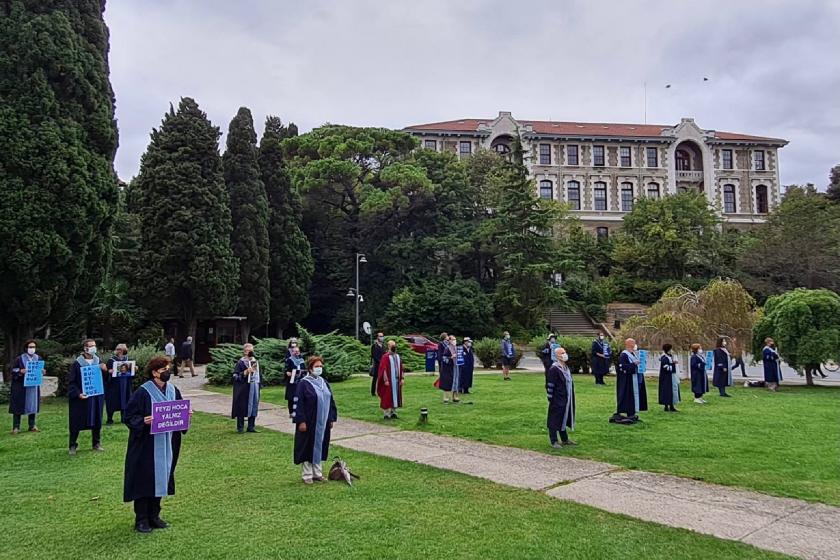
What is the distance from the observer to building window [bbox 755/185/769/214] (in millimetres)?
67875

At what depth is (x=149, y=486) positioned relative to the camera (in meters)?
6.29

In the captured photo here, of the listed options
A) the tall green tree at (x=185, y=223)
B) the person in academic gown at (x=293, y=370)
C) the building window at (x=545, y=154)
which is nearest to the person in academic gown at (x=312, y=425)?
the person in academic gown at (x=293, y=370)

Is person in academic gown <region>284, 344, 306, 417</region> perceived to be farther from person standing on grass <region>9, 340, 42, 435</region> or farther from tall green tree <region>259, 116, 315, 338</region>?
tall green tree <region>259, 116, 315, 338</region>

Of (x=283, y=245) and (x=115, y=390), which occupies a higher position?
(x=283, y=245)

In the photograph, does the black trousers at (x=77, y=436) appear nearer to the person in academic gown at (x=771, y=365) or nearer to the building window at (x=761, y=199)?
the person in academic gown at (x=771, y=365)

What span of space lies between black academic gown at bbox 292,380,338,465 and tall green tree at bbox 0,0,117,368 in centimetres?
1316

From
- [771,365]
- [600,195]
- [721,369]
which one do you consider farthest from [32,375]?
[600,195]

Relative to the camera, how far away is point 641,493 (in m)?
7.76

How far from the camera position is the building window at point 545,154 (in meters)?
65.9

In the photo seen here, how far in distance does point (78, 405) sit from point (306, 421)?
450 cm

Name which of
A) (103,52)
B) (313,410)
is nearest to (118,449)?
(313,410)

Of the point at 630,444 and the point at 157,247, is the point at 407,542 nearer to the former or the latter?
the point at 630,444

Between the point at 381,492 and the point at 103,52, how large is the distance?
19689 millimetres

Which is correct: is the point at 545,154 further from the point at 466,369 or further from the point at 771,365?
the point at 466,369
